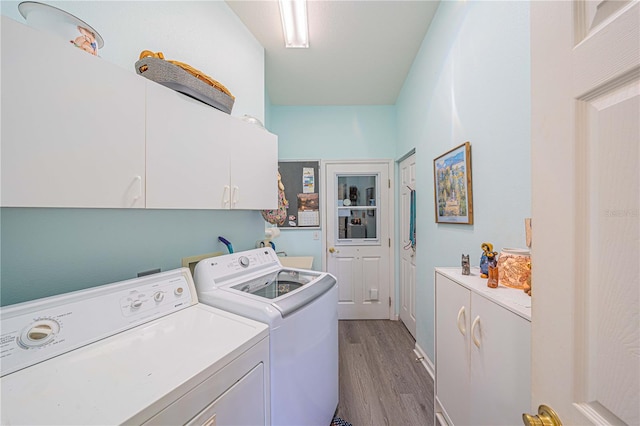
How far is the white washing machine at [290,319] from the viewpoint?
940mm

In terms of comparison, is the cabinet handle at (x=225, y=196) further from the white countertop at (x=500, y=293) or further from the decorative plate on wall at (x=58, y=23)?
the white countertop at (x=500, y=293)

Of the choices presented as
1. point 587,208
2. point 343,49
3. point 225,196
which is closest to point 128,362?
point 225,196

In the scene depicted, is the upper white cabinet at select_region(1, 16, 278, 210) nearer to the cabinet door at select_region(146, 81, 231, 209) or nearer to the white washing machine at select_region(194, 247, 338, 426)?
the cabinet door at select_region(146, 81, 231, 209)

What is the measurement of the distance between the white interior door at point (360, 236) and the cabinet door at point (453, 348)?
1.71 m

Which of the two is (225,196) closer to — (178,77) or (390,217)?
(178,77)

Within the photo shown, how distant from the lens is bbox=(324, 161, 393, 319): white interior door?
2.98 meters

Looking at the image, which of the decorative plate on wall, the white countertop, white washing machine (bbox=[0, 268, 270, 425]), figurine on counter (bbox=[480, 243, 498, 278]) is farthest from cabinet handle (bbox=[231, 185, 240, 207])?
figurine on counter (bbox=[480, 243, 498, 278])

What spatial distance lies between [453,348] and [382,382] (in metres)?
1.01

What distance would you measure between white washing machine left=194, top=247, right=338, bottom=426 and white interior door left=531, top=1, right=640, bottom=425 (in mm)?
811

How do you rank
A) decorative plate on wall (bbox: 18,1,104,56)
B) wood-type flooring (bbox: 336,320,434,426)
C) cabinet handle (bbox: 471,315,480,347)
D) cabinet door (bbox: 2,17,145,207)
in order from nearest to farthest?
1. cabinet door (bbox: 2,17,145,207)
2. decorative plate on wall (bbox: 18,1,104,56)
3. cabinet handle (bbox: 471,315,480,347)
4. wood-type flooring (bbox: 336,320,434,426)

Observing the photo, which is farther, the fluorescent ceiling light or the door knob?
the fluorescent ceiling light

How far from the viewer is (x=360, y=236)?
305 centimetres

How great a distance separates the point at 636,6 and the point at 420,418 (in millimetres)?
2068

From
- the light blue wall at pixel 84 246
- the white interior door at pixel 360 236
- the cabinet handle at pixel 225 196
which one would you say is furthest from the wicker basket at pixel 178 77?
the white interior door at pixel 360 236
